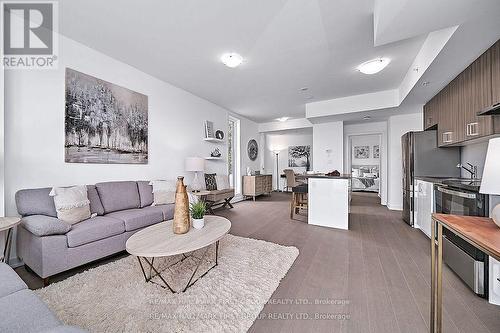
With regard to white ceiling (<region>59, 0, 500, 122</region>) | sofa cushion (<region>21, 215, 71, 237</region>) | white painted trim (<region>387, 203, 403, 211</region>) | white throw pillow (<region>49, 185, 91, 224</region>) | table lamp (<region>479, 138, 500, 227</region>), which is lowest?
white painted trim (<region>387, 203, 403, 211</region>)

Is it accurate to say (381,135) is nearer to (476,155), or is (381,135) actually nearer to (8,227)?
(476,155)

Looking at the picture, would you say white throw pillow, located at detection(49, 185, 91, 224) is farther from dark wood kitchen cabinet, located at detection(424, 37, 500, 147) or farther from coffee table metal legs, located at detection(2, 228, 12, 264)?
dark wood kitchen cabinet, located at detection(424, 37, 500, 147)

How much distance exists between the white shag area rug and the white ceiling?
8.78 feet

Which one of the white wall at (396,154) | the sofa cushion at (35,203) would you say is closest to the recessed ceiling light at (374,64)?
the white wall at (396,154)

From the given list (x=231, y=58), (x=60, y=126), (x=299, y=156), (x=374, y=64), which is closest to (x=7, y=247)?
(x=60, y=126)

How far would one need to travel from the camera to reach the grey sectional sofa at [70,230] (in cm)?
186

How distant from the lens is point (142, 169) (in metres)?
3.48

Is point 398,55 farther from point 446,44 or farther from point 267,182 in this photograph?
point 267,182

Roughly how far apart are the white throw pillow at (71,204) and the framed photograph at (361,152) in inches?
348

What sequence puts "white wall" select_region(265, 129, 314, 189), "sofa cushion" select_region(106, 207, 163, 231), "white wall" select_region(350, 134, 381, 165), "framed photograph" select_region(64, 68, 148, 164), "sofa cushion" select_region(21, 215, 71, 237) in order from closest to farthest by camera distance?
1. "sofa cushion" select_region(21, 215, 71, 237)
2. "sofa cushion" select_region(106, 207, 163, 231)
3. "framed photograph" select_region(64, 68, 148, 164)
4. "white wall" select_region(350, 134, 381, 165)
5. "white wall" select_region(265, 129, 314, 189)

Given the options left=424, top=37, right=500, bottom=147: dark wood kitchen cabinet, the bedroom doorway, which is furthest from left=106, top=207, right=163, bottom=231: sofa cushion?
the bedroom doorway

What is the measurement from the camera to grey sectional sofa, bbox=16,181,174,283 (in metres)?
1.86

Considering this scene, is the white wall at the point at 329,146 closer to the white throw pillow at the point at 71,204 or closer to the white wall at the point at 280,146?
the white wall at the point at 280,146

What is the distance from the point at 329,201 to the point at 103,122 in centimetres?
386
